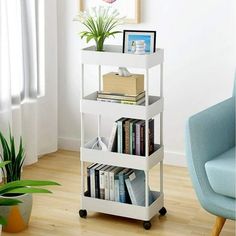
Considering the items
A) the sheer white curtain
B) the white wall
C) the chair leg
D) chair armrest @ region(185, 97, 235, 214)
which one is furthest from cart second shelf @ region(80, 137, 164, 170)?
the white wall

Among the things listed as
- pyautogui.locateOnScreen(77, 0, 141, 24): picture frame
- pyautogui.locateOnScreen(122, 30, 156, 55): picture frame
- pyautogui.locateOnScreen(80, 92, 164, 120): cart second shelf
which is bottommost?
pyautogui.locateOnScreen(80, 92, 164, 120): cart second shelf

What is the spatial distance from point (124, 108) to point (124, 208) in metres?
0.56

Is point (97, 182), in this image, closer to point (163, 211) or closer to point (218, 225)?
point (163, 211)

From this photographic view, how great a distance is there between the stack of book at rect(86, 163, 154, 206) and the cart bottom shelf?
0.03m

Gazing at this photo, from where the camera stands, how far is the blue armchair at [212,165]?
122 inches

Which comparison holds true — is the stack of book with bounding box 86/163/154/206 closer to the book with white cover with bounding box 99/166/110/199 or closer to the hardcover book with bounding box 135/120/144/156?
the book with white cover with bounding box 99/166/110/199

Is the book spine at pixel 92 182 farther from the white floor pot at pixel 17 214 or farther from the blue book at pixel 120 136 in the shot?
the white floor pot at pixel 17 214

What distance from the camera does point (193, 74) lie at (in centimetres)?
435

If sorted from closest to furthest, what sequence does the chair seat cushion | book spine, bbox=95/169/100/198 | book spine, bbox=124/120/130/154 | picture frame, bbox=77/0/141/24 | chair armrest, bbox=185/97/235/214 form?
the chair seat cushion < chair armrest, bbox=185/97/235/214 < book spine, bbox=124/120/130/154 < book spine, bbox=95/169/100/198 < picture frame, bbox=77/0/141/24

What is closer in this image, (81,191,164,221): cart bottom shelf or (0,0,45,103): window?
(81,191,164,221): cart bottom shelf

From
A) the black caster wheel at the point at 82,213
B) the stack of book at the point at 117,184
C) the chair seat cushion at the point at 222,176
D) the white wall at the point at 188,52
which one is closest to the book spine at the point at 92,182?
the stack of book at the point at 117,184

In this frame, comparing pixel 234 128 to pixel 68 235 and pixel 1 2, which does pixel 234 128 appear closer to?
pixel 68 235

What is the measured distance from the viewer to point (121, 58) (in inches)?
135

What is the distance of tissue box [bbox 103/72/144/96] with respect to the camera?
3.42 m
